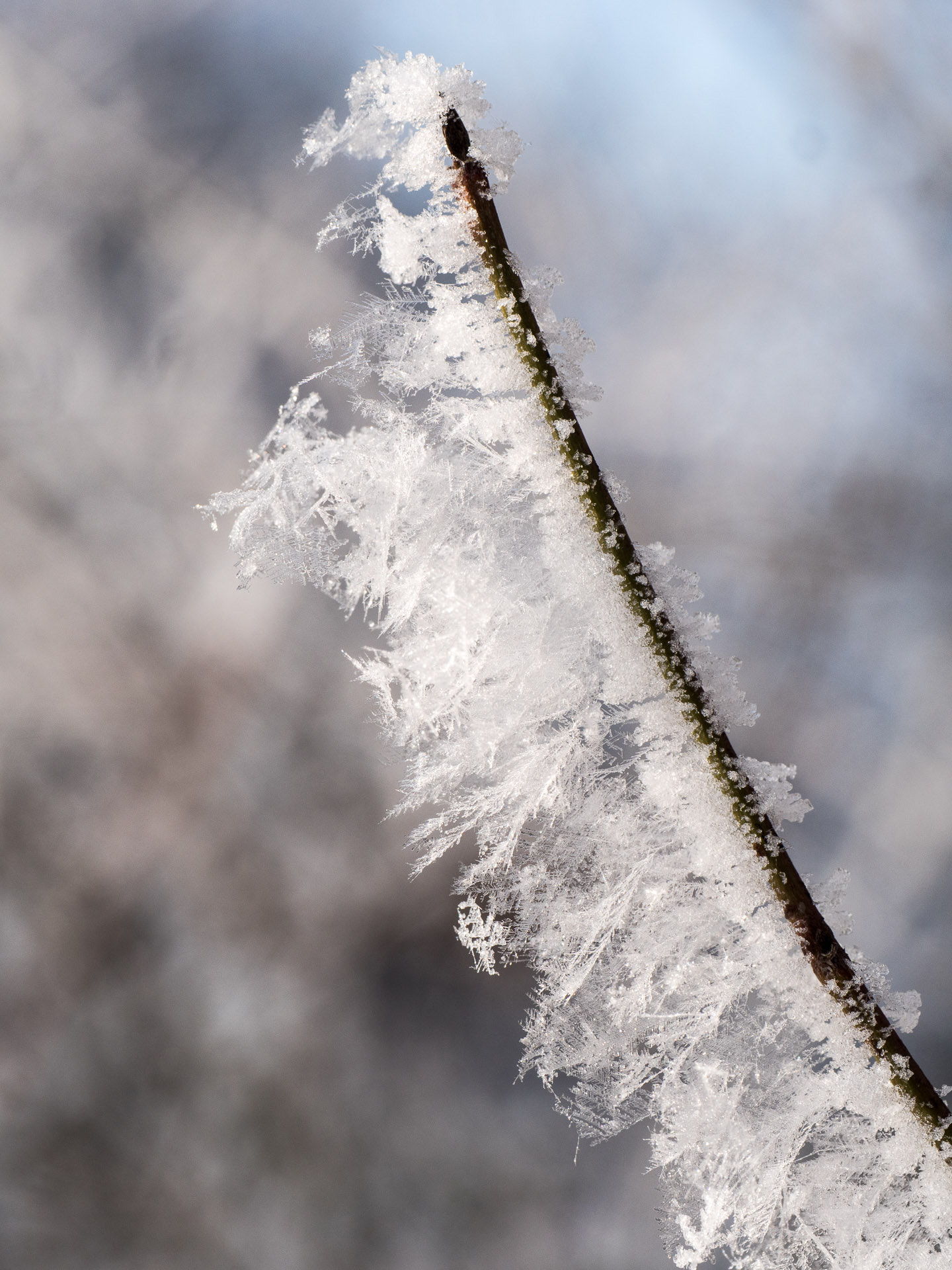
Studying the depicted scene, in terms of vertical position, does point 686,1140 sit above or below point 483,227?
below

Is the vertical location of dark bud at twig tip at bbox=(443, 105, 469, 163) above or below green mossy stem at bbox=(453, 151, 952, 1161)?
above

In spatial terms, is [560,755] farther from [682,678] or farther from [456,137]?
[456,137]

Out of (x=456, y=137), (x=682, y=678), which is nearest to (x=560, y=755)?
(x=682, y=678)

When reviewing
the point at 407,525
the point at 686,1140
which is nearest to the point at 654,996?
the point at 686,1140

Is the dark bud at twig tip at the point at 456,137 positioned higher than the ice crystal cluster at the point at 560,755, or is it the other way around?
the dark bud at twig tip at the point at 456,137

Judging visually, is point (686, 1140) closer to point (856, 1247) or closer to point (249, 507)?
point (856, 1247)
